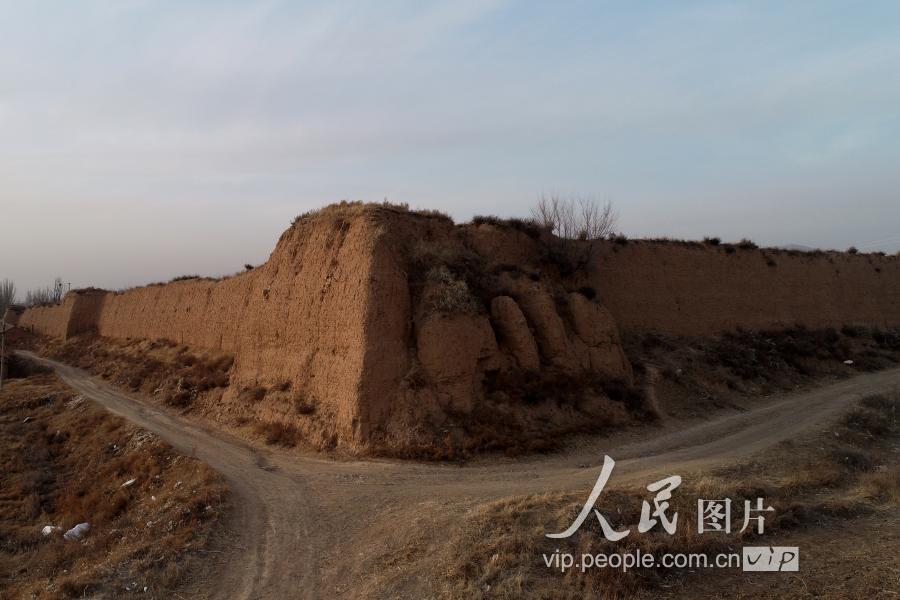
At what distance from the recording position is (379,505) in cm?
859

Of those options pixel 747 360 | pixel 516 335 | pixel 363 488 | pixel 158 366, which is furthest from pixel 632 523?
pixel 158 366

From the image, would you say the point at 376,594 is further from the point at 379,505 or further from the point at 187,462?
the point at 187,462

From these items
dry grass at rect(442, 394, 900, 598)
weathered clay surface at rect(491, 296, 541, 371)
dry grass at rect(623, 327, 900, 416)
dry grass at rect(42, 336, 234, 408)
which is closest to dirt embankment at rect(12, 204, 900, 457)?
weathered clay surface at rect(491, 296, 541, 371)

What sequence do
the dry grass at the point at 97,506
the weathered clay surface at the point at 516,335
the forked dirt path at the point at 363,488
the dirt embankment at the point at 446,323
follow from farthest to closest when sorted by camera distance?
the weathered clay surface at the point at 516,335, the dirt embankment at the point at 446,323, the dry grass at the point at 97,506, the forked dirt path at the point at 363,488

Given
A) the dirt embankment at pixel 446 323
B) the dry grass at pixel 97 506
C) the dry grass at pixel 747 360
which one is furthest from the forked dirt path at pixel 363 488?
the dry grass at pixel 747 360

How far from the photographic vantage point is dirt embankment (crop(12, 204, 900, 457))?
39.7 feet

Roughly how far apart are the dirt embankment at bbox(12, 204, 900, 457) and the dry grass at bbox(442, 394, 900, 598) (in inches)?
151

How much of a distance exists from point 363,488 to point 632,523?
445 centimetres

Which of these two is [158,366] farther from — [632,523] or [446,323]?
[632,523]

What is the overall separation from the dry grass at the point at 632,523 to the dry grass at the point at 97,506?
375 centimetres

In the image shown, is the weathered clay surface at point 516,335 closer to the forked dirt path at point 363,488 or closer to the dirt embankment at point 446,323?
the dirt embankment at point 446,323

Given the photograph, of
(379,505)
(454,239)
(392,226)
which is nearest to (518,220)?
(454,239)

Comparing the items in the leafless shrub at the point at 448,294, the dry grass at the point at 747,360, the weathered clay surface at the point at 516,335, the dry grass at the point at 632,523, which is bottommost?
the dry grass at the point at 632,523

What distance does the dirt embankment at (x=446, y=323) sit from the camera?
39.7ft
